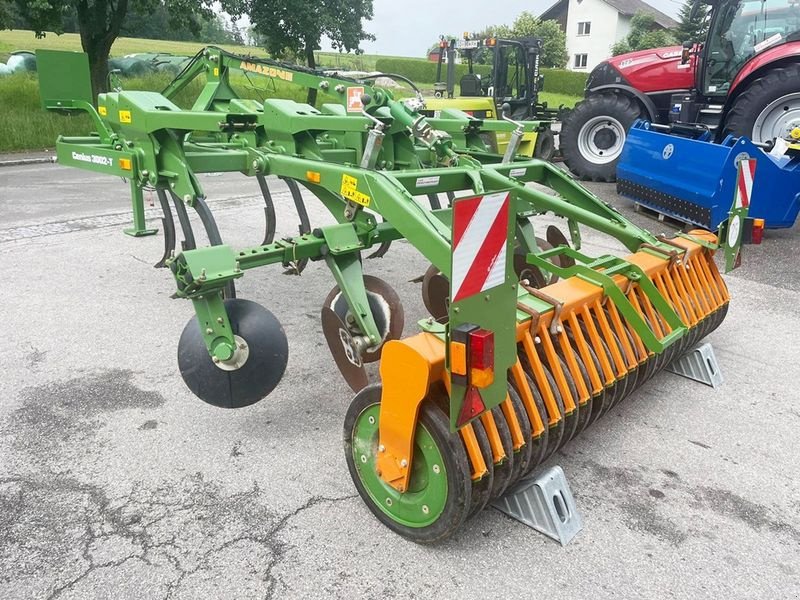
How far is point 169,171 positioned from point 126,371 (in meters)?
1.35

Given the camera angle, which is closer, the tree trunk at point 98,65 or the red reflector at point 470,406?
the red reflector at point 470,406

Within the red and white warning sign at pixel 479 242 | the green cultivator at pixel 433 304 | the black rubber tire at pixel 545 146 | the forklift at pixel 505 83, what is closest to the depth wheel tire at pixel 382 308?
the green cultivator at pixel 433 304

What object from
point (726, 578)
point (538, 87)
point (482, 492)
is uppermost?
point (538, 87)

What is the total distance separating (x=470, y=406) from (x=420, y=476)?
43cm

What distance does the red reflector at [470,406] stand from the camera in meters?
2.09

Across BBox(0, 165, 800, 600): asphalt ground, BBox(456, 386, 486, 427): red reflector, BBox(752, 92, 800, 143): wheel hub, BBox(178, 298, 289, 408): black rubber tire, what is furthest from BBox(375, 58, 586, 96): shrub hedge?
BBox(456, 386, 486, 427): red reflector

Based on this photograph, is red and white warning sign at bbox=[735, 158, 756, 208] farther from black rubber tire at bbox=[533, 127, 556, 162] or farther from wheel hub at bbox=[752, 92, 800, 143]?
black rubber tire at bbox=[533, 127, 556, 162]

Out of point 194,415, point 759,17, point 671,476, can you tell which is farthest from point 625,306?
point 759,17

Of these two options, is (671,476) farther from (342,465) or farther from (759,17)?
(759,17)

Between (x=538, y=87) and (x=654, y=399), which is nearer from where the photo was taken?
(x=654, y=399)

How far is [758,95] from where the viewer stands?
763cm

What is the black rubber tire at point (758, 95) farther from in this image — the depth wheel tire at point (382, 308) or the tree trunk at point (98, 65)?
the tree trunk at point (98, 65)

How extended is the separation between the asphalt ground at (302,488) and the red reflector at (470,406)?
1.97 feet

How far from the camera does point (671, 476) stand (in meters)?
2.90
